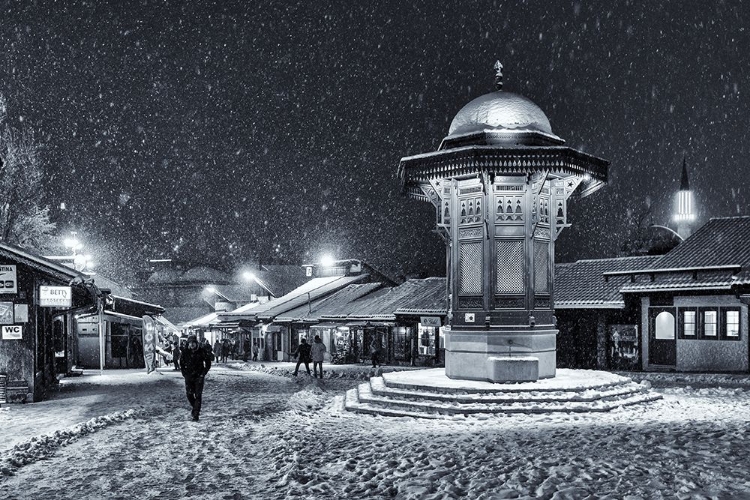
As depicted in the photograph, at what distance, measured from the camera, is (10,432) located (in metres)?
11.8

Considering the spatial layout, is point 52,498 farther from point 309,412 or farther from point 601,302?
point 601,302

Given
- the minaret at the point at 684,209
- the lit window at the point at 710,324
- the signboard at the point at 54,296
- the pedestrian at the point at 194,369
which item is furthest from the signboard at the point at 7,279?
the minaret at the point at 684,209

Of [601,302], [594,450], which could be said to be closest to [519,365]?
[594,450]

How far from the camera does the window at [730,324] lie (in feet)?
86.4

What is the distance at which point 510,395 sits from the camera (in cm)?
1370

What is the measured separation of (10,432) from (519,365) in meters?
9.91

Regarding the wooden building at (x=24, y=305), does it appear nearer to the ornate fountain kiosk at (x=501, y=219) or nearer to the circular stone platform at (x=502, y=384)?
the circular stone platform at (x=502, y=384)

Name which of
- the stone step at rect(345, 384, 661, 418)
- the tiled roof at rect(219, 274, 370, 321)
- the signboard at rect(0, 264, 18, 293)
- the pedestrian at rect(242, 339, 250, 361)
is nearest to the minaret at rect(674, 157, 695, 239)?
the tiled roof at rect(219, 274, 370, 321)

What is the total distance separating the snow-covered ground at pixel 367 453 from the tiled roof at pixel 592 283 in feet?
47.8

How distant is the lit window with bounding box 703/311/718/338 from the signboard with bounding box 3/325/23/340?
79.5 feet

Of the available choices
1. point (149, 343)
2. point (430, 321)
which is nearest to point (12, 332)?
point (149, 343)

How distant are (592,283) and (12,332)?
957 inches

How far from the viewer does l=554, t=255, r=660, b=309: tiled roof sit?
30016 mm

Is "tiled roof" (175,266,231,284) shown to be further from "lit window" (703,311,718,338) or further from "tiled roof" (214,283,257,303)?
"lit window" (703,311,718,338)
